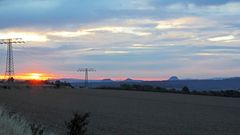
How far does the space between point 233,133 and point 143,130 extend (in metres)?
6.26

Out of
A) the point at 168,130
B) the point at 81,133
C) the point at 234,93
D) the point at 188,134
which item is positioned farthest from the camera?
the point at 234,93

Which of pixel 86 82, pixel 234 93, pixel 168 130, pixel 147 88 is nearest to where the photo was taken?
pixel 168 130

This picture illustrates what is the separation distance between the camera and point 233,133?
3434 centimetres

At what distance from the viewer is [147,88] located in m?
126

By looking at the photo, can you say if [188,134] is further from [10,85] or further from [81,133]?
[10,85]

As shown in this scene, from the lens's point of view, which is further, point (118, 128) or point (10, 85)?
point (10, 85)

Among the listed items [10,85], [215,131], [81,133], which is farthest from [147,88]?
[81,133]

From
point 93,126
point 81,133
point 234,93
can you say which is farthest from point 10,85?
point 81,133

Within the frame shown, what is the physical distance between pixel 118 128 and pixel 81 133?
19668mm

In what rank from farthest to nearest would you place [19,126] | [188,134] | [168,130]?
[168,130]
[188,134]
[19,126]

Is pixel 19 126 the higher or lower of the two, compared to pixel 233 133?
higher

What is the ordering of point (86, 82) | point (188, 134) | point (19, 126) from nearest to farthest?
point (19, 126) → point (188, 134) → point (86, 82)

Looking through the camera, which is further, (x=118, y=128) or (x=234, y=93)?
(x=234, y=93)

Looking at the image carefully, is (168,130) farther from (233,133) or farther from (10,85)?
(10,85)
